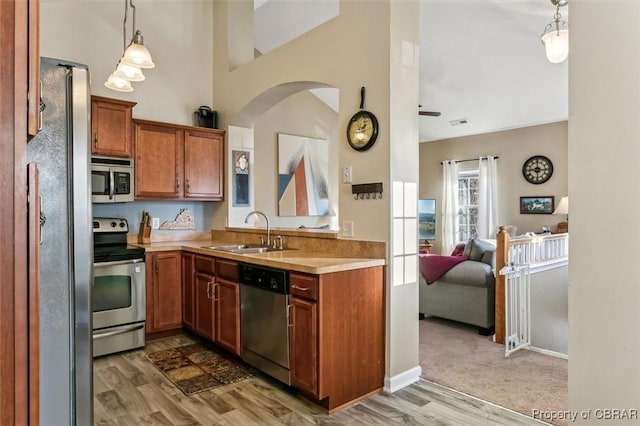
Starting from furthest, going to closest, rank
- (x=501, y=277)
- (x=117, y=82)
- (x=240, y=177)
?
1. (x=240, y=177)
2. (x=501, y=277)
3. (x=117, y=82)

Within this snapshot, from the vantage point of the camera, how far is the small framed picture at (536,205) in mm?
6762

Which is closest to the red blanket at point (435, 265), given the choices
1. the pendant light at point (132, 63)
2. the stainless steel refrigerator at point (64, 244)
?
the pendant light at point (132, 63)

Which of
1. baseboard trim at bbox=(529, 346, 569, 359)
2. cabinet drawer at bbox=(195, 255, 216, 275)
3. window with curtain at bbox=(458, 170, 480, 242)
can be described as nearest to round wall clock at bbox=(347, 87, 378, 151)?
cabinet drawer at bbox=(195, 255, 216, 275)

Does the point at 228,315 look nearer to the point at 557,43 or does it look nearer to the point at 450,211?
the point at 557,43

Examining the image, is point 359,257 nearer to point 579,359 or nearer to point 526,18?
point 579,359

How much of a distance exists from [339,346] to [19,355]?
1.90 m

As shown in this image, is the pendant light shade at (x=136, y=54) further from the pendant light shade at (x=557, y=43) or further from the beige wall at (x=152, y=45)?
the pendant light shade at (x=557, y=43)

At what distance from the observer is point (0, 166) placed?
72cm

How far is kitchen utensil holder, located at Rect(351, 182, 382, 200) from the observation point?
276cm

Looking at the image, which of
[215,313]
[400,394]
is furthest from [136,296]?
[400,394]

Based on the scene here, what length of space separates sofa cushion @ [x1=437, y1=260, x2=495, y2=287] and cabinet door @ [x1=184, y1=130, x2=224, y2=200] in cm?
266

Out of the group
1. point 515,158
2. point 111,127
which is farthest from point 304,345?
point 515,158

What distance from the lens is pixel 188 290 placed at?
12.5 ft

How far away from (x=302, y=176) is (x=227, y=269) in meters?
3.25
